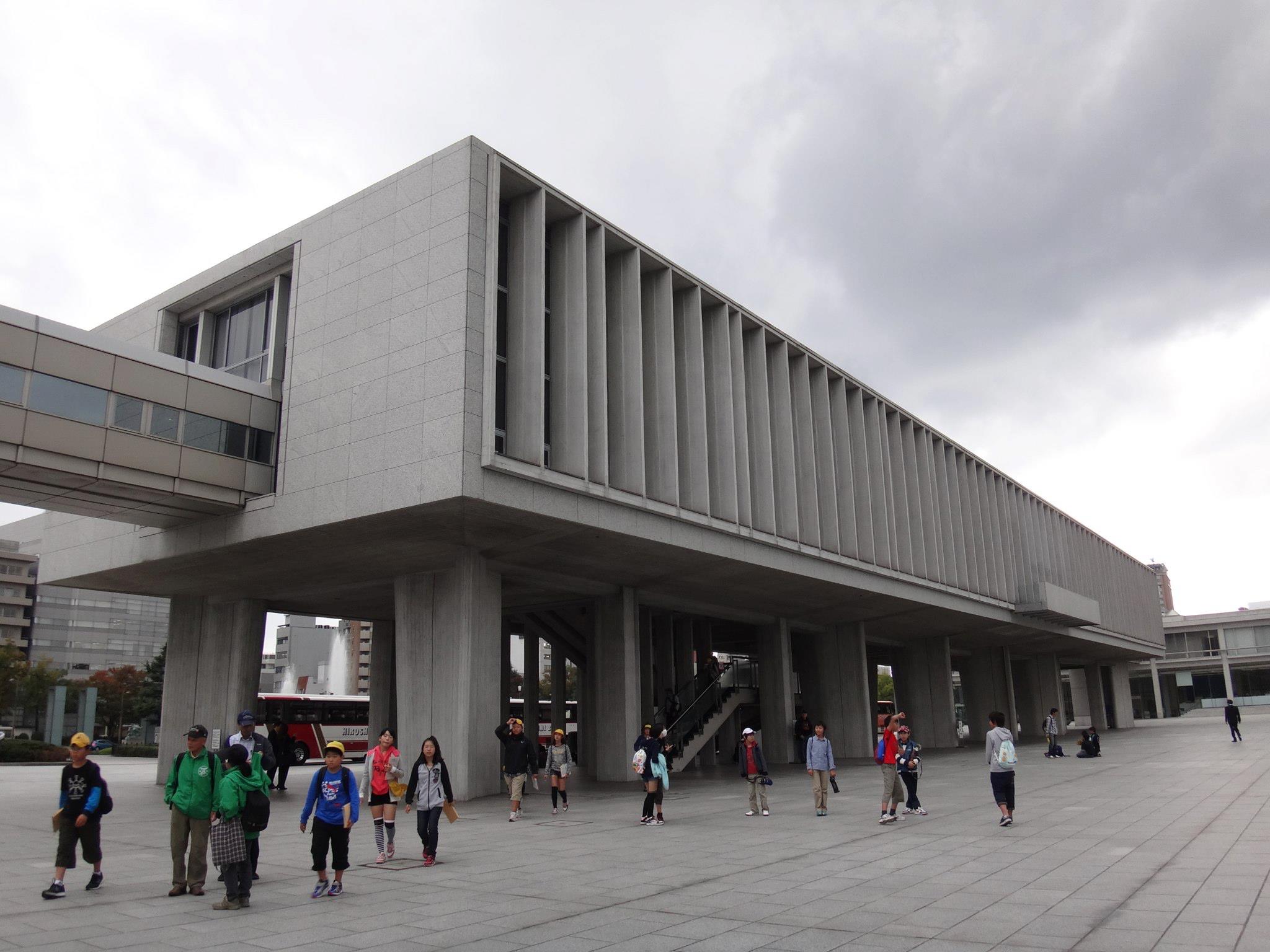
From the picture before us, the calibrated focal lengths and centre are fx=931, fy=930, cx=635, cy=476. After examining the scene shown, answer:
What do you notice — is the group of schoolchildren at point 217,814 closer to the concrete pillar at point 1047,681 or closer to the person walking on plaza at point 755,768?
the person walking on plaza at point 755,768

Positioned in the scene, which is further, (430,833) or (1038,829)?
(1038,829)

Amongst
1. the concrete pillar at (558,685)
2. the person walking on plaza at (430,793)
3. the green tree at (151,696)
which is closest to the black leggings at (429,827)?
the person walking on plaza at (430,793)

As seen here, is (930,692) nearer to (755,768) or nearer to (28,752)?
(755,768)

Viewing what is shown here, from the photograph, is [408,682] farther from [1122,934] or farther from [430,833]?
[1122,934]

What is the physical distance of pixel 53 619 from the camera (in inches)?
4289

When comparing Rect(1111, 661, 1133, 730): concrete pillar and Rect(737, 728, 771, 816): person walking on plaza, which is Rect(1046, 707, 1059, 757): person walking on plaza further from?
Rect(1111, 661, 1133, 730): concrete pillar

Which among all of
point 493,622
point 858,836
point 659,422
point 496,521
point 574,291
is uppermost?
point 574,291

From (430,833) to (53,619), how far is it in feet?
384

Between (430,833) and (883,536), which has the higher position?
(883,536)

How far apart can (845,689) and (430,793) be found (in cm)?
3193

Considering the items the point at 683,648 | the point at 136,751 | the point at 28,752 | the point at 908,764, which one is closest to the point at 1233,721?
the point at 683,648

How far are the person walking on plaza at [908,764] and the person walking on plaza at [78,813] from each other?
12.1m

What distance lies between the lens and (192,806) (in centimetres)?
1027

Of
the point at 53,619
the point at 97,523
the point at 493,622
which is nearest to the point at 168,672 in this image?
the point at 97,523
